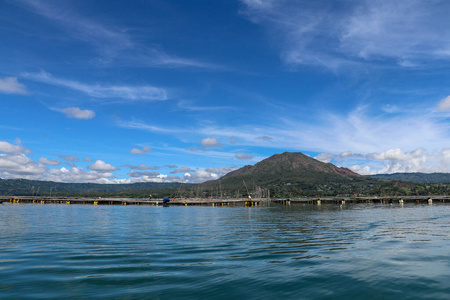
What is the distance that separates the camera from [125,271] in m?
18.5

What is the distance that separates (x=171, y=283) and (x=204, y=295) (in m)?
2.66

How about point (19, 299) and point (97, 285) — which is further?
point (97, 285)

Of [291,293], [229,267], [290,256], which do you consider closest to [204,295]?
[291,293]

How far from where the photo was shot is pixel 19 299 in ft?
43.7

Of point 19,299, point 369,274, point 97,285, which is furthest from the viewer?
point 369,274

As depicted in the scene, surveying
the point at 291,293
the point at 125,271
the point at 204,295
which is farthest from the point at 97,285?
the point at 291,293

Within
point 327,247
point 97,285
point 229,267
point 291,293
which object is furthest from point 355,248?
point 97,285

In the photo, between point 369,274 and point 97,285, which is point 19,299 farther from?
point 369,274

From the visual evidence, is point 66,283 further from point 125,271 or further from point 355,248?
point 355,248

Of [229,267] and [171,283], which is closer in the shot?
[171,283]

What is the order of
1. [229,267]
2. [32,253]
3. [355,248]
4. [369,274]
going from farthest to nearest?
[355,248] < [32,253] < [229,267] < [369,274]

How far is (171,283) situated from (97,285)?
3871 millimetres

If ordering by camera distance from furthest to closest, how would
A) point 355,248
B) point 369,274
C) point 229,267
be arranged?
point 355,248 → point 229,267 → point 369,274

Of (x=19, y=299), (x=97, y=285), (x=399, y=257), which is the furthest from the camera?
(x=399, y=257)
